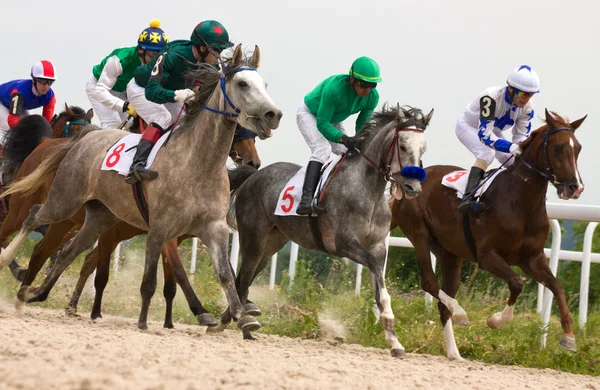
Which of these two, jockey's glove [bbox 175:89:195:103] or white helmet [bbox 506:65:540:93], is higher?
white helmet [bbox 506:65:540:93]

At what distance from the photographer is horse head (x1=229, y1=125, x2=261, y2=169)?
8.20m

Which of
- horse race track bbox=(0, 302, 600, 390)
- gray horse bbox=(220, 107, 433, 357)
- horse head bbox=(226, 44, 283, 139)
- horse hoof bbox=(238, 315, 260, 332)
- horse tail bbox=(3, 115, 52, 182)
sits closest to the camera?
horse race track bbox=(0, 302, 600, 390)

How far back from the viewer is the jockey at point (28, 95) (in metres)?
10.4

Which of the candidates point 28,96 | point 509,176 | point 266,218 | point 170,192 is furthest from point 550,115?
point 28,96

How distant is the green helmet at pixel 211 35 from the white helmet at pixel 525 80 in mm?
2422

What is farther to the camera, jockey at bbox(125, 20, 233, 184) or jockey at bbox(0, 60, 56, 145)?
jockey at bbox(0, 60, 56, 145)

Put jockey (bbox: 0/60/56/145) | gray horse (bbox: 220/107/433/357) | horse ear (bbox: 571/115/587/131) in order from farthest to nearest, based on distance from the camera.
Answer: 1. jockey (bbox: 0/60/56/145)
2. horse ear (bbox: 571/115/587/131)
3. gray horse (bbox: 220/107/433/357)

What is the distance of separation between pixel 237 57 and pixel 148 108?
1.28 m

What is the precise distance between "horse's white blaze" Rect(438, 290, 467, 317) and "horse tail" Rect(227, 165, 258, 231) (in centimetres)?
199

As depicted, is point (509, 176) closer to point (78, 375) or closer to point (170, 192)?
point (170, 192)

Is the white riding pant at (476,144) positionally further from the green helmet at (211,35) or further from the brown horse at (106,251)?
the green helmet at (211,35)

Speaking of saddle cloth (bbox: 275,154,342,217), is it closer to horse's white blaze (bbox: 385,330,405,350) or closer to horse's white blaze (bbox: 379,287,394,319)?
horse's white blaze (bbox: 379,287,394,319)

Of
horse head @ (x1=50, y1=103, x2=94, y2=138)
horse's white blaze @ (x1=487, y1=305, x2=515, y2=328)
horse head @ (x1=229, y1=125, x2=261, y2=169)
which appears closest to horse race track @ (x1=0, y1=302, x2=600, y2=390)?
horse's white blaze @ (x1=487, y1=305, x2=515, y2=328)

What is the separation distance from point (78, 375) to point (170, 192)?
2.87 meters
